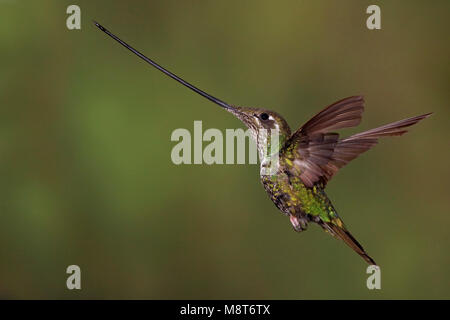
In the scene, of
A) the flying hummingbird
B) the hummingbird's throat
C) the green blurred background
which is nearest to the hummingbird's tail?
the flying hummingbird

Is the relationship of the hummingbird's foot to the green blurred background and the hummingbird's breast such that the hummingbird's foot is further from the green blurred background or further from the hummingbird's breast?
the green blurred background

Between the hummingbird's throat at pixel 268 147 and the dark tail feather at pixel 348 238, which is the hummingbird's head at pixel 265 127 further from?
the dark tail feather at pixel 348 238

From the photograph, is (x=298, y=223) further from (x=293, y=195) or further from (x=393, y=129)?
(x=393, y=129)

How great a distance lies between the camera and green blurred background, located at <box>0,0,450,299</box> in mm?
1580

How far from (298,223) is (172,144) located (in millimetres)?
927

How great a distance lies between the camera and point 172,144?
1600 millimetres

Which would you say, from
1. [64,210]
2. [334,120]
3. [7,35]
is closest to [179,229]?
[64,210]

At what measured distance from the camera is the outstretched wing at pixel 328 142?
0.58 meters

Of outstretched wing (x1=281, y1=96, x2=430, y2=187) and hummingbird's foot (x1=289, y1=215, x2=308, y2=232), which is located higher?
outstretched wing (x1=281, y1=96, x2=430, y2=187)

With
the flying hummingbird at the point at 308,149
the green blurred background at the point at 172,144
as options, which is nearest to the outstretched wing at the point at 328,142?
the flying hummingbird at the point at 308,149

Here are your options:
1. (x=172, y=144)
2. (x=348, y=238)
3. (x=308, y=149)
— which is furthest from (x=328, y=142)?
(x=172, y=144)

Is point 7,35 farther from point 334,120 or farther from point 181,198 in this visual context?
point 334,120

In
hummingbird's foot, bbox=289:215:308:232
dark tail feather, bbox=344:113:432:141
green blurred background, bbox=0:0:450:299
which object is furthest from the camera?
green blurred background, bbox=0:0:450:299

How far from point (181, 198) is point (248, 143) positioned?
0.87 m
